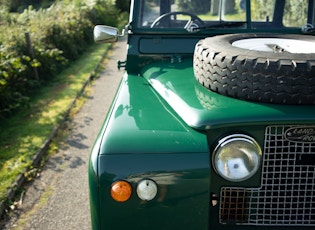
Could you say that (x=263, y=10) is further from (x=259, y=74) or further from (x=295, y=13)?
(x=259, y=74)

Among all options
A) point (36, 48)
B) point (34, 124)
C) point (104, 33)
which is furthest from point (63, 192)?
point (36, 48)

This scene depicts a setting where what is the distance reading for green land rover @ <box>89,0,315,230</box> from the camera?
6.12 ft

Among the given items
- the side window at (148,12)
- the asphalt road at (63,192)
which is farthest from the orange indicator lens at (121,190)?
the side window at (148,12)

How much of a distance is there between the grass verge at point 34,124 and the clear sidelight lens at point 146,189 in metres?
2.32

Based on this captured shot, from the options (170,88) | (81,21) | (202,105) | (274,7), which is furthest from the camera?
(81,21)

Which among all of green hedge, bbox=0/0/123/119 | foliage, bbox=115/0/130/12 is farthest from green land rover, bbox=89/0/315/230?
foliage, bbox=115/0/130/12

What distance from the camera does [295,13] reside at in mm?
3607

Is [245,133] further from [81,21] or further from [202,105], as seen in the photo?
[81,21]

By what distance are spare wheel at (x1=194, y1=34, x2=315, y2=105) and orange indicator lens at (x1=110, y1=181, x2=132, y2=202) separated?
2.62 feet

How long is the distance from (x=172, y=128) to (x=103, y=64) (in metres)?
8.67

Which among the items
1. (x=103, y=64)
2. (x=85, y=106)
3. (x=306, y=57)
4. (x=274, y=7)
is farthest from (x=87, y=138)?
(x=103, y=64)

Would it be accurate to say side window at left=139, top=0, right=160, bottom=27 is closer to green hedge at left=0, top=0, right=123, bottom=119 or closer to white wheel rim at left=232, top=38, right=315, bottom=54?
white wheel rim at left=232, top=38, right=315, bottom=54

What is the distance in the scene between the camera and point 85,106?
271 inches

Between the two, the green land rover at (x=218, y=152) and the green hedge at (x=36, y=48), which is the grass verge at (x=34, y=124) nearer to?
the green hedge at (x=36, y=48)
